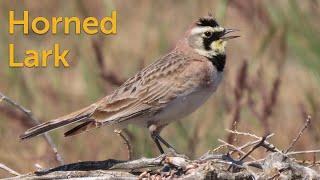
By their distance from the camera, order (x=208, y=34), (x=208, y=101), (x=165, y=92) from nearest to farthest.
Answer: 1. (x=165, y=92)
2. (x=208, y=34)
3. (x=208, y=101)

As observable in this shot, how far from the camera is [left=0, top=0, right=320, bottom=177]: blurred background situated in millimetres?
5691

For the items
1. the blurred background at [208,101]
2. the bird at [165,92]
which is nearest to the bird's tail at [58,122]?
the bird at [165,92]

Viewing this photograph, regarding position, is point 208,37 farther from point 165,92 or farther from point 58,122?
point 58,122

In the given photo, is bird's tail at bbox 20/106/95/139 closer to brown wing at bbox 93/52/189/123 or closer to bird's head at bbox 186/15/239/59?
brown wing at bbox 93/52/189/123

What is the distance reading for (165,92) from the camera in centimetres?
499

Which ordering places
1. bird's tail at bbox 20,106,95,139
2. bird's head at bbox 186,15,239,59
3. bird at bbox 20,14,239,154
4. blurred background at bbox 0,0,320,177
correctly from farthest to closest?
blurred background at bbox 0,0,320,177
bird's head at bbox 186,15,239,59
bird at bbox 20,14,239,154
bird's tail at bbox 20,106,95,139

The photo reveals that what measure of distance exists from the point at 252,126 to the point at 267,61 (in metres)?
1.16

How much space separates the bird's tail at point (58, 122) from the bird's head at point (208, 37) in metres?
0.74

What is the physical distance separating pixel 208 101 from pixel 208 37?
114 centimetres

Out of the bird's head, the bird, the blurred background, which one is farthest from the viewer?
the blurred background

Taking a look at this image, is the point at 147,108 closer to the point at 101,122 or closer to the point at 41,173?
the point at 101,122

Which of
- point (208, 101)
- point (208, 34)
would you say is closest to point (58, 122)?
point (208, 34)

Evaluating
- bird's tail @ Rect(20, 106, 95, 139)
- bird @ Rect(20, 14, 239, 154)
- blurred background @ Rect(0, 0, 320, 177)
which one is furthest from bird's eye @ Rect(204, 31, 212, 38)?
bird's tail @ Rect(20, 106, 95, 139)

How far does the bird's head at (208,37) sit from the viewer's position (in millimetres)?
5223
